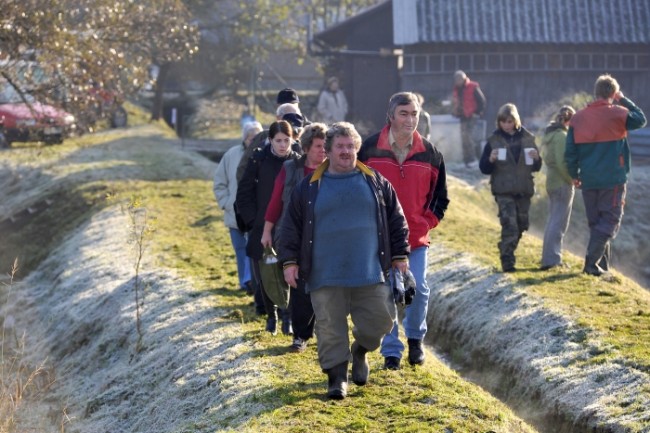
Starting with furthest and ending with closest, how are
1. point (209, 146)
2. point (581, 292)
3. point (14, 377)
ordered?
point (209, 146)
point (14, 377)
point (581, 292)

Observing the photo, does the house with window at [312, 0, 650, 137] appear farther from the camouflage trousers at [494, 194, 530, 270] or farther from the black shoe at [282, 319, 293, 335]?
the black shoe at [282, 319, 293, 335]

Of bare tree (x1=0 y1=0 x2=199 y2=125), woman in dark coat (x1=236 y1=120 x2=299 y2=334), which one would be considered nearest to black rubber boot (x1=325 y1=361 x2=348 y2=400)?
woman in dark coat (x1=236 y1=120 x2=299 y2=334)

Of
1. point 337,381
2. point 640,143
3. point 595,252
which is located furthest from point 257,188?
point 640,143

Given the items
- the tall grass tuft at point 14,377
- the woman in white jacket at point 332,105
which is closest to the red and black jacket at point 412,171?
the tall grass tuft at point 14,377

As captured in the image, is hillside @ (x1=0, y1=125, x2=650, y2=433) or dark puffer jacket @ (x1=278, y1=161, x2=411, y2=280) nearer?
dark puffer jacket @ (x1=278, y1=161, x2=411, y2=280)

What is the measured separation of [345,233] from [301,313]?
1447 millimetres

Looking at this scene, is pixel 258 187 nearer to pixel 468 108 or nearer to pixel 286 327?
pixel 286 327

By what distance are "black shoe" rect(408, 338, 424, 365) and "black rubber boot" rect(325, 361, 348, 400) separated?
1121 mm

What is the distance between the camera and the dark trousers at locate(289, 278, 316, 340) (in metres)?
8.88

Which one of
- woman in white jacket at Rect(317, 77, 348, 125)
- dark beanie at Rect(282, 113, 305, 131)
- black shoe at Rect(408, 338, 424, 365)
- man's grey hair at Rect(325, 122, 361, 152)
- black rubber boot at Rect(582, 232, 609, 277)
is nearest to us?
man's grey hair at Rect(325, 122, 361, 152)

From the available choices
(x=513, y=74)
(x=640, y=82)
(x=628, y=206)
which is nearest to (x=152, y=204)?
(x=628, y=206)

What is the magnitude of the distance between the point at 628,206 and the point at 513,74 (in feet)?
25.2

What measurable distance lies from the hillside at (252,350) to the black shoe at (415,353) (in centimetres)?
16

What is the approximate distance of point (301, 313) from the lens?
906cm
